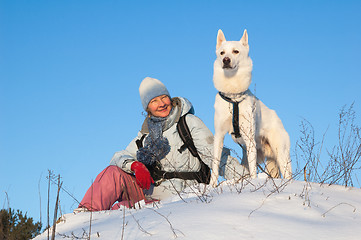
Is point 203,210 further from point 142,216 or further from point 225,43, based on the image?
point 225,43

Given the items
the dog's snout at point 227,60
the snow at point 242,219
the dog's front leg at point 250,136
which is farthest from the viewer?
the dog's snout at point 227,60

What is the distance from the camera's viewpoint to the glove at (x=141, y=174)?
18.0 ft

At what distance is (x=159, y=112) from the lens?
607 centimetres

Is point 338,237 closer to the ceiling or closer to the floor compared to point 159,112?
closer to the floor

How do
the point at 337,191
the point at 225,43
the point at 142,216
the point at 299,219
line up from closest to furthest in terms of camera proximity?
the point at 299,219
the point at 142,216
the point at 337,191
the point at 225,43

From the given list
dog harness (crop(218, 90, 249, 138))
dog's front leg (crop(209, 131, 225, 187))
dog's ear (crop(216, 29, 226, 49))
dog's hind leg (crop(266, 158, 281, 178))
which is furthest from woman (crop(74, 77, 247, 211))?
dog's ear (crop(216, 29, 226, 49))

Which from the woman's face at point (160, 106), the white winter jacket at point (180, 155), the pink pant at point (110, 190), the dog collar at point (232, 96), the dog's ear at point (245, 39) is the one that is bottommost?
the pink pant at point (110, 190)

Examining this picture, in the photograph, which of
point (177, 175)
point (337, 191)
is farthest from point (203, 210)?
point (177, 175)

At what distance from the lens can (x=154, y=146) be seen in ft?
18.5

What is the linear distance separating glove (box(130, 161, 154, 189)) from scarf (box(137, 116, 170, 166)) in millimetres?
197

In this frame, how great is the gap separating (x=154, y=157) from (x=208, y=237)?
2.95 meters

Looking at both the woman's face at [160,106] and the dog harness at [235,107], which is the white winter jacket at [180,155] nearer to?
the woman's face at [160,106]

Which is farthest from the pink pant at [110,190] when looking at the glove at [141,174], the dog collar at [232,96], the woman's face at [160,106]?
the dog collar at [232,96]

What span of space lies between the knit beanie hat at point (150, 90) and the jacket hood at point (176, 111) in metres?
0.23
